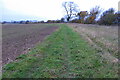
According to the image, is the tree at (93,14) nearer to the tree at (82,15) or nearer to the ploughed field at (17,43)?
the tree at (82,15)

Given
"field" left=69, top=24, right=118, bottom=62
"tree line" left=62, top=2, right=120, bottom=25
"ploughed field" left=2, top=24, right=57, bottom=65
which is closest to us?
"field" left=69, top=24, right=118, bottom=62

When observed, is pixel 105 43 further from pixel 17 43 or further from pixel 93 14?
pixel 93 14

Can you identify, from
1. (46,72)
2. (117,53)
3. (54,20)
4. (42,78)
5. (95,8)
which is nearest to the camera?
(42,78)

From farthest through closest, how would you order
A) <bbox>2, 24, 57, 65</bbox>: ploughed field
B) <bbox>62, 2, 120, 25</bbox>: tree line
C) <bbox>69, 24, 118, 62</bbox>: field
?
<bbox>62, 2, 120, 25</bbox>: tree line, <bbox>2, 24, 57, 65</bbox>: ploughed field, <bbox>69, 24, 118, 62</bbox>: field

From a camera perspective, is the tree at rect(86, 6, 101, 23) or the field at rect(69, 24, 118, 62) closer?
the field at rect(69, 24, 118, 62)

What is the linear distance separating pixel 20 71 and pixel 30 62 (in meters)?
1.20

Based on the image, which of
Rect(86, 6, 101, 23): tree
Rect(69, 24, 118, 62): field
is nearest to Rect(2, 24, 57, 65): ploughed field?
Rect(69, 24, 118, 62): field

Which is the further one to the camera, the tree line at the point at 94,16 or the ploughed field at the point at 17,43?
the tree line at the point at 94,16

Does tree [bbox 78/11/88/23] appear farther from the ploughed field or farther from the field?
the field

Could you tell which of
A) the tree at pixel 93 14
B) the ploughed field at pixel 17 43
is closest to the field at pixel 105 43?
the ploughed field at pixel 17 43

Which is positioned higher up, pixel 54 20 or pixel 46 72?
pixel 54 20

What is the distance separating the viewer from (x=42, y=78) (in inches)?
208

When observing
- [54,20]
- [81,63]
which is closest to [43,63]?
[81,63]

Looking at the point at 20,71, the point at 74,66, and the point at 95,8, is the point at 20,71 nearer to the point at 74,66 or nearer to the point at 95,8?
the point at 74,66
